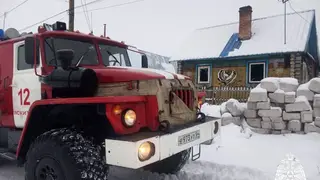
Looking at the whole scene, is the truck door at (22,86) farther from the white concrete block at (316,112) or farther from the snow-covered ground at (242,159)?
the white concrete block at (316,112)

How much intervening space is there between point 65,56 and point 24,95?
125cm

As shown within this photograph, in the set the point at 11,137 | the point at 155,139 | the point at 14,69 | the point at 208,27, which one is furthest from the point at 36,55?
the point at 208,27

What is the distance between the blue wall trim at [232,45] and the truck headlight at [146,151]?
14556 millimetres

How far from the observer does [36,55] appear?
377cm

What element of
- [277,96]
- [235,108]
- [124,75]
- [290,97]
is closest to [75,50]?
[124,75]

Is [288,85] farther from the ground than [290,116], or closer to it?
farther from the ground

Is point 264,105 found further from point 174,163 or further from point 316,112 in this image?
point 174,163

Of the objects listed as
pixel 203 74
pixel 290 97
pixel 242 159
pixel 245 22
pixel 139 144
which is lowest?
pixel 242 159

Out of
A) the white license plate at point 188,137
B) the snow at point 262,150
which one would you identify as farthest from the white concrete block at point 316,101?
the white license plate at point 188,137

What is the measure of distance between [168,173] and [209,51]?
1403 centimetres

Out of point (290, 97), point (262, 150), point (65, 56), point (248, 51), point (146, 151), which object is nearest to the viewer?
point (146, 151)

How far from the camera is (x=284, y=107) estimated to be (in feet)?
22.4

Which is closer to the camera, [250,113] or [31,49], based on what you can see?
[31,49]

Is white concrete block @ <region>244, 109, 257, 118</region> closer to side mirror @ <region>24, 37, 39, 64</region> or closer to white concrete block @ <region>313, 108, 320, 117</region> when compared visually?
white concrete block @ <region>313, 108, 320, 117</region>
